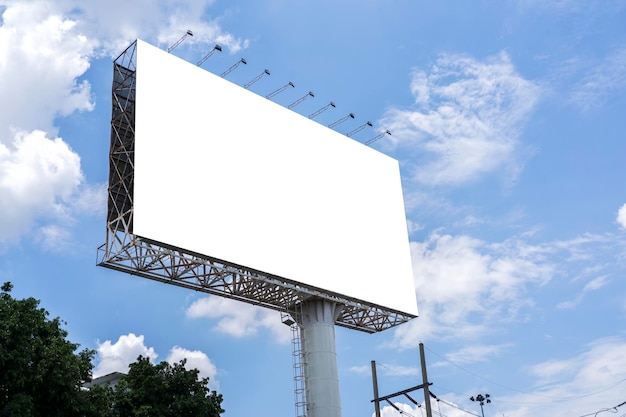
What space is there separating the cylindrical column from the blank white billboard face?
3.44ft

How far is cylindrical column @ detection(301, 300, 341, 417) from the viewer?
28594 millimetres

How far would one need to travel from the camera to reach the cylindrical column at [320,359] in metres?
28.6

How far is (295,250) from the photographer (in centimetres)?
2941

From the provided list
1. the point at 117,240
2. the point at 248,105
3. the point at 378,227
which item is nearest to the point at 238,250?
the point at 117,240

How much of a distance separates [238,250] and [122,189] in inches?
172

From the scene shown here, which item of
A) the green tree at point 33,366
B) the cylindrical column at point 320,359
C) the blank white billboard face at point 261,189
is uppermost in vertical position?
the blank white billboard face at point 261,189

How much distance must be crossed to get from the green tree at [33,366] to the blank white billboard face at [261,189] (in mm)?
4967

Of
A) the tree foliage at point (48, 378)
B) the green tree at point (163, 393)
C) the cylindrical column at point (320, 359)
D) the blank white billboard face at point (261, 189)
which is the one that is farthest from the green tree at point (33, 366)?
the cylindrical column at point (320, 359)

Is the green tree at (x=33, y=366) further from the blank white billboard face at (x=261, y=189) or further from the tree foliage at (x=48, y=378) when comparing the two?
the blank white billboard face at (x=261, y=189)

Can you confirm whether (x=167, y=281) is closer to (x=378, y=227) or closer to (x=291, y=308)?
(x=291, y=308)

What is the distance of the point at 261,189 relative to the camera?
29328mm

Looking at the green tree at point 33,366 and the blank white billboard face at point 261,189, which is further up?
the blank white billboard face at point 261,189

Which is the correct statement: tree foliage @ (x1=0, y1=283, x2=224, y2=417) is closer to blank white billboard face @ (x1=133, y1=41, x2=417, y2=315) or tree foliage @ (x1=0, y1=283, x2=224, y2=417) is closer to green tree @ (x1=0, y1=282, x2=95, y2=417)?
green tree @ (x1=0, y1=282, x2=95, y2=417)

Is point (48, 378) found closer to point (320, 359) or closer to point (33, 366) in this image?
point (33, 366)
